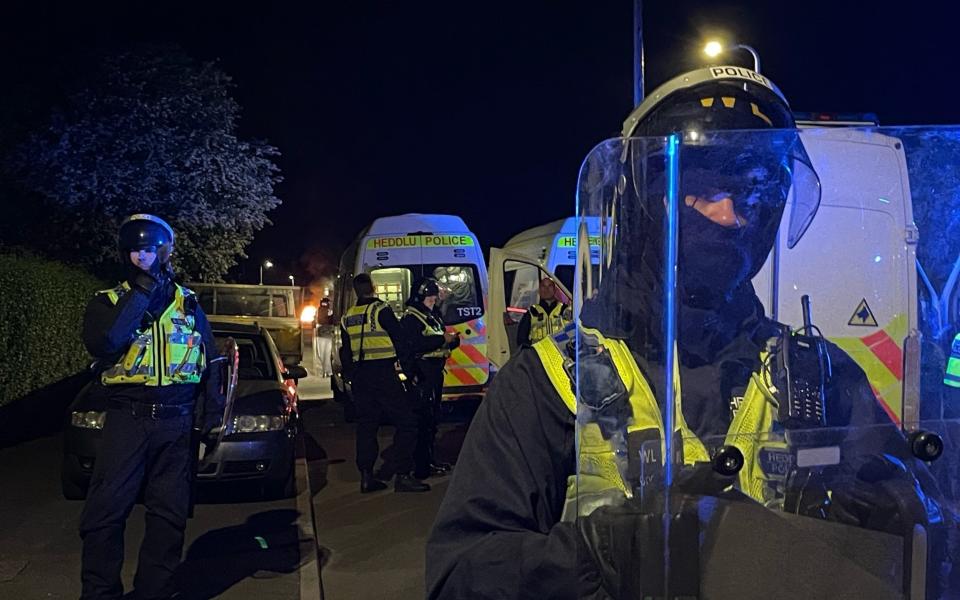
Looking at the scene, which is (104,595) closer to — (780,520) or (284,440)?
(284,440)

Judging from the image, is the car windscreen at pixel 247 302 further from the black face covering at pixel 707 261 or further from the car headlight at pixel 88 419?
the black face covering at pixel 707 261

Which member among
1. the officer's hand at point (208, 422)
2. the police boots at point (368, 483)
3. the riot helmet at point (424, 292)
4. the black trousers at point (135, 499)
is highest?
the riot helmet at point (424, 292)

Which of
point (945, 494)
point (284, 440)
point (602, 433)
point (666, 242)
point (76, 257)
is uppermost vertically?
point (76, 257)

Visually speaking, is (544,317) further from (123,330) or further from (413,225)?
(123,330)

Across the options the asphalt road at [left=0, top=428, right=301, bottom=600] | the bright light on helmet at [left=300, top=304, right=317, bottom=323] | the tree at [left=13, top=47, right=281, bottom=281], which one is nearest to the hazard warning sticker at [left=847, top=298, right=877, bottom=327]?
the asphalt road at [left=0, top=428, right=301, bottom=600]

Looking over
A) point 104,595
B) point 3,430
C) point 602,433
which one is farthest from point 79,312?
point 602,433

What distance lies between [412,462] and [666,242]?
6.64 meters

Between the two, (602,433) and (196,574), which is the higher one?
(602,433)

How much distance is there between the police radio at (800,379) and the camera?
1.35 meters

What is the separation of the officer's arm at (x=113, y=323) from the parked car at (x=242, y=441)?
2327mm

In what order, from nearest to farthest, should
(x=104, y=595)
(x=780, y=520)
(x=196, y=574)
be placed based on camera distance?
(x=780, y=520) < (x=104, y=595) < (x=196, y=574)

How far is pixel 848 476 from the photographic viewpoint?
1277 millimetres

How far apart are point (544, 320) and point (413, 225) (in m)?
3.92

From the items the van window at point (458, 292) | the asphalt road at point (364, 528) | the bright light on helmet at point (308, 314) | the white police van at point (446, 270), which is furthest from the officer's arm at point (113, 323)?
the bright light on helmet at point (308, 314)
